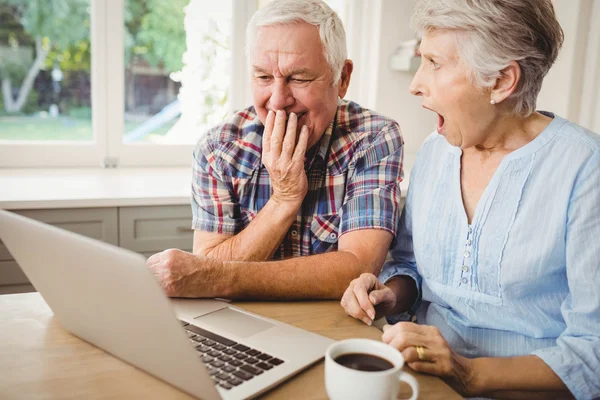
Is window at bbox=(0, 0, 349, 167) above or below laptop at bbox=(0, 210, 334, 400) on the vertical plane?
above

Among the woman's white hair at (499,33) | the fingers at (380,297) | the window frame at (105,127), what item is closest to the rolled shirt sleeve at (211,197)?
the fingers at (380,297)

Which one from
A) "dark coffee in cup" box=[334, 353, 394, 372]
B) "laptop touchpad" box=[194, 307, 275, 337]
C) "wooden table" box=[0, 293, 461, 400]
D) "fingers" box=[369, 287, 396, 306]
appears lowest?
"wooden table" box=[0, 293, 461, 400]

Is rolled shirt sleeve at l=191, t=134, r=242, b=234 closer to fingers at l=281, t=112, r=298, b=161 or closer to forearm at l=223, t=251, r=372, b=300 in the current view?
fingers at l=281, t=112, r=298, b=161

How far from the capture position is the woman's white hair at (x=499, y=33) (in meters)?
1.06

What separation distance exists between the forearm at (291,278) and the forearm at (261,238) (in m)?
0.22

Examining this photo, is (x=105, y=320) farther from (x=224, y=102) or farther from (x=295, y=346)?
(x=224, y=102)

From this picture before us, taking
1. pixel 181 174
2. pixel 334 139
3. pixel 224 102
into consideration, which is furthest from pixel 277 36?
pixel 224 102

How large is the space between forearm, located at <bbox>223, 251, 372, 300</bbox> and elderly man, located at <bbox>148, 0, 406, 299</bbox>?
0.01 meters

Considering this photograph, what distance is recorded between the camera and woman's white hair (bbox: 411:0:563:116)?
1.06 meters

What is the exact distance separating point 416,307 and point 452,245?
22 cm

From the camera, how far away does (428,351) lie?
868 millimetres

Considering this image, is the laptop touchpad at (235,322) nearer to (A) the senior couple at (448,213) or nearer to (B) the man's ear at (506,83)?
(A) the senior couple at (448,213)

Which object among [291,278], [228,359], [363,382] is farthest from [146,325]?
[291,278]

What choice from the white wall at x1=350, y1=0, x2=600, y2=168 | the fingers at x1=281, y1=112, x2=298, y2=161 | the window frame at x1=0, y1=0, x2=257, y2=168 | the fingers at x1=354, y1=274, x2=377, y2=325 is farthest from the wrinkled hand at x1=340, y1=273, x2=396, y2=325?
the window frame at x1=0, y1=0, x2=257, y2=168
